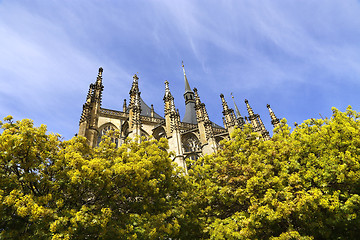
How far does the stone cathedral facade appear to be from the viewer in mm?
18953

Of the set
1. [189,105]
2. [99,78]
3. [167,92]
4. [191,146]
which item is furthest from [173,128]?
[189,105]

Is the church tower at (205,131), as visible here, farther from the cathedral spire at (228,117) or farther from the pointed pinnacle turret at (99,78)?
the pointed pinnacle turret at (99,78)

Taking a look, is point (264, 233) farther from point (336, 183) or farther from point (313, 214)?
point (336, 183)

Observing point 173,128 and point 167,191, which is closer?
point 167,191

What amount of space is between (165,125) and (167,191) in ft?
49.2

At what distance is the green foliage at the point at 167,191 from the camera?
576cm

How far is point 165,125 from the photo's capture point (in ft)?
78.3

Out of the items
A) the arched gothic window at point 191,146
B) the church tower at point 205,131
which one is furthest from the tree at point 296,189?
the arched gothic window at point 191,146

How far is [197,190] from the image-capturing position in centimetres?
1038

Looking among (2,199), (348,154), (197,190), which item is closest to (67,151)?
(2,199)

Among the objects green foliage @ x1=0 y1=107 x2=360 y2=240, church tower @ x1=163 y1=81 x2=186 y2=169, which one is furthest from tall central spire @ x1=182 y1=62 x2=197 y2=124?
green foliage @ x1=0 y1=107 x2=360 y2=240

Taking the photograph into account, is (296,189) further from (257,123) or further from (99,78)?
(257,123)

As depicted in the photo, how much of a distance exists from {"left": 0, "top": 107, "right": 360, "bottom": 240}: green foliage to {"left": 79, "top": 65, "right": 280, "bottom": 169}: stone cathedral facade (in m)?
9.10

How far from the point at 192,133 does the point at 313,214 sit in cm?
1837
